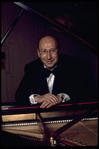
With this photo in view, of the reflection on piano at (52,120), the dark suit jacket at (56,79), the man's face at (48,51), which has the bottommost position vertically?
the reflection on piano at (52,120)

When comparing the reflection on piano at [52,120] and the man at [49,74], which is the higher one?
the man at [49,74]

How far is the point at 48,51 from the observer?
7.41 ft

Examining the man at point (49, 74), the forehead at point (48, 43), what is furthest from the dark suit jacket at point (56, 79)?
the forehead at point (48, 43)

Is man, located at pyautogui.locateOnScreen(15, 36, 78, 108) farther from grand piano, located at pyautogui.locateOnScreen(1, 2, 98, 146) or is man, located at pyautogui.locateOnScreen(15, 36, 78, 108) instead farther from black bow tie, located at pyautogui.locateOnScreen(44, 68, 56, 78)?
grand piano, located at pyautogui.locateOnScreen(1, 2, 98, 146)

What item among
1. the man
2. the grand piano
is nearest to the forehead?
the man

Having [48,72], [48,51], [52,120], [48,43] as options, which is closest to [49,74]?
[48,72]

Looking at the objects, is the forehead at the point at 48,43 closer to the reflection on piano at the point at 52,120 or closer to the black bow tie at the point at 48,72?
the black bow tie at the point at 48,72

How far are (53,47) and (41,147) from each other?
1.65 m

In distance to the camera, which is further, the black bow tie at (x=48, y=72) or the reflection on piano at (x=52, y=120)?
the black bow tie at (x=48, y=72)

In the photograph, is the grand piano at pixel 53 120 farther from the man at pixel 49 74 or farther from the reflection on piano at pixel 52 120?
the man at pixel 49 74

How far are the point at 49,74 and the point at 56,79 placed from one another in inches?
5.6

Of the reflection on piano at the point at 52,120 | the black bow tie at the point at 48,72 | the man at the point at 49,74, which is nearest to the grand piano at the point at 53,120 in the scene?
the reflection on piano at the point at 52,120

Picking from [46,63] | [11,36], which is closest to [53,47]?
[46,63]

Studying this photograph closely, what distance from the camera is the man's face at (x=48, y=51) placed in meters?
2.23
